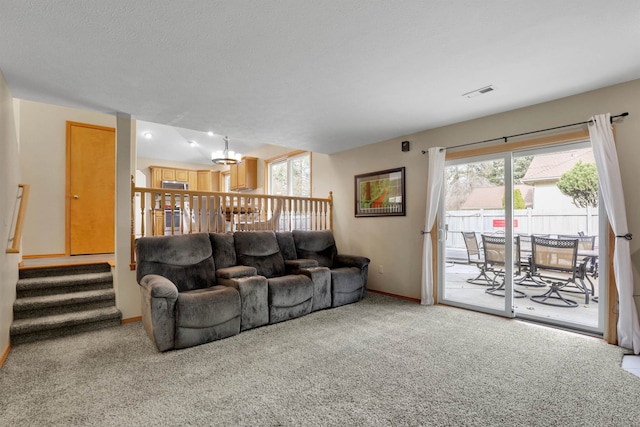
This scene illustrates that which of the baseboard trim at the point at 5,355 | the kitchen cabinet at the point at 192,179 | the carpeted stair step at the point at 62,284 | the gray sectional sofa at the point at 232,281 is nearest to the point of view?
the baseboard trim at the point at 5,355

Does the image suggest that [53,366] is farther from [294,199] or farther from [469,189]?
[469,189]

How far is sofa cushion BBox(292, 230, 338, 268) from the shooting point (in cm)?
465

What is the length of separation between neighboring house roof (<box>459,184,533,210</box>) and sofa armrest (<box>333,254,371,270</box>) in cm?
151

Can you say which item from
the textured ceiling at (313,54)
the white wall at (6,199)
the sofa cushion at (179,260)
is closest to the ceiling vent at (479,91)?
the textured ceiling at (313,54)

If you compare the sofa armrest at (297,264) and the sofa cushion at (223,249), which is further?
the sofa armrest at (297,264)

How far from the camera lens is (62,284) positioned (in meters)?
3.52

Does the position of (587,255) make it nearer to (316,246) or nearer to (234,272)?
(316,246)

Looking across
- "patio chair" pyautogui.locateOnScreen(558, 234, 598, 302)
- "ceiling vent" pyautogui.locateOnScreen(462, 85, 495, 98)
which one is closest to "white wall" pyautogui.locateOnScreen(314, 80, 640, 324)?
"patio chair" pyautogui.locateOnScreen(558, 234, 598, 302)

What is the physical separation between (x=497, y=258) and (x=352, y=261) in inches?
73.3

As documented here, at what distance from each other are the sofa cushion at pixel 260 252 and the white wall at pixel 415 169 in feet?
5.28

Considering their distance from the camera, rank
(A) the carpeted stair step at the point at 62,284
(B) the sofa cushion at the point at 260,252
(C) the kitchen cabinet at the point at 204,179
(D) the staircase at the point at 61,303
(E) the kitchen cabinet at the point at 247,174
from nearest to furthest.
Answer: (D) the staircase at the point at 61,303 < (A) the carpeted stair step at the point at 62,284 < (B) the sofa cushion at the point at 260,252 < (E) the kitchen cabinet at the point at 247,174 < (C) the kitchen cabinet at the point at 204,179

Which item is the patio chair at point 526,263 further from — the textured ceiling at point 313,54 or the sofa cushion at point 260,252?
the sofa cushion at point 260,252

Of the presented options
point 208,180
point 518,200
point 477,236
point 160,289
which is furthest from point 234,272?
point 208,180

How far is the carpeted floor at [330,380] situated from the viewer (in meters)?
1.78
